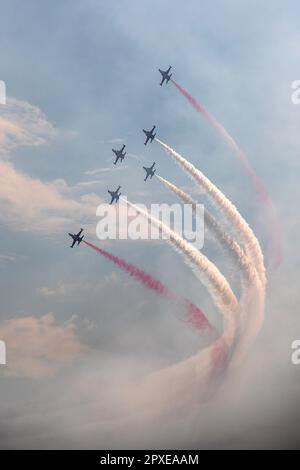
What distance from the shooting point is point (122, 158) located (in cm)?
14712

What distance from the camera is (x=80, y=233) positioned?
412ft

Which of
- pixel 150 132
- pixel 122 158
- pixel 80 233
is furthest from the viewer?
pixel 122 158
